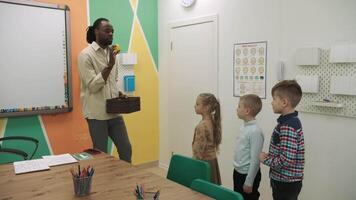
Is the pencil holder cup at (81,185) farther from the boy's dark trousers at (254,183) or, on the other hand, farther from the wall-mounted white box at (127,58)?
the wall-mounted white box at (127,58)

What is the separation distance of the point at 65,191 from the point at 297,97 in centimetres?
149

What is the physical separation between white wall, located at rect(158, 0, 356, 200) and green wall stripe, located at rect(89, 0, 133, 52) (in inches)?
39.2

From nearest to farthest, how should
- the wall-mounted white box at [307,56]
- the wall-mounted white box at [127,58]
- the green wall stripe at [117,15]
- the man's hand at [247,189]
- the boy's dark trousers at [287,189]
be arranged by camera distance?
the boy's dark trousers at [287,189]
the man's hand at [247,189]
the wall-mounted white box at [307,56]
the green wall stripe at [117,15]
the wall-mounted white box at [127,58]

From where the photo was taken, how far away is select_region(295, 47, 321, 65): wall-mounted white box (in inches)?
105

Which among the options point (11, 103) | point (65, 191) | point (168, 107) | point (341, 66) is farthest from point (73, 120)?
point (341, 66)

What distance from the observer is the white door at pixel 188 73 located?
377 centimetres

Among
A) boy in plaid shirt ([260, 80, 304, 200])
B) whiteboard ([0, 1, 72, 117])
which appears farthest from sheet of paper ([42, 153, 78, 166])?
whiteboard ([0, 1, 72, 117])

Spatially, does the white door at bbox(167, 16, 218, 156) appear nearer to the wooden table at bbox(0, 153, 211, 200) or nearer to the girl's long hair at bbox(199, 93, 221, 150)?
the girl's long hair at bbox(199, 93, 221, 150)

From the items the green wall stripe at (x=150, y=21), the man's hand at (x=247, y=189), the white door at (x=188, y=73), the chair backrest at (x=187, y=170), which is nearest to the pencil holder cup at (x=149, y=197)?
the chair backrest at (x=187, y=170)

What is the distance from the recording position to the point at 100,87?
312 cm

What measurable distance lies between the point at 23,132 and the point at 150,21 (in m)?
2.12

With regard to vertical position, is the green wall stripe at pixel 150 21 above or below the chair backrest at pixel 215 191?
above

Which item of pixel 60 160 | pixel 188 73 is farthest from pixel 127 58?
pixel 60 160

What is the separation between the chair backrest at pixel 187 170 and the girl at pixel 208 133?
390 mm
